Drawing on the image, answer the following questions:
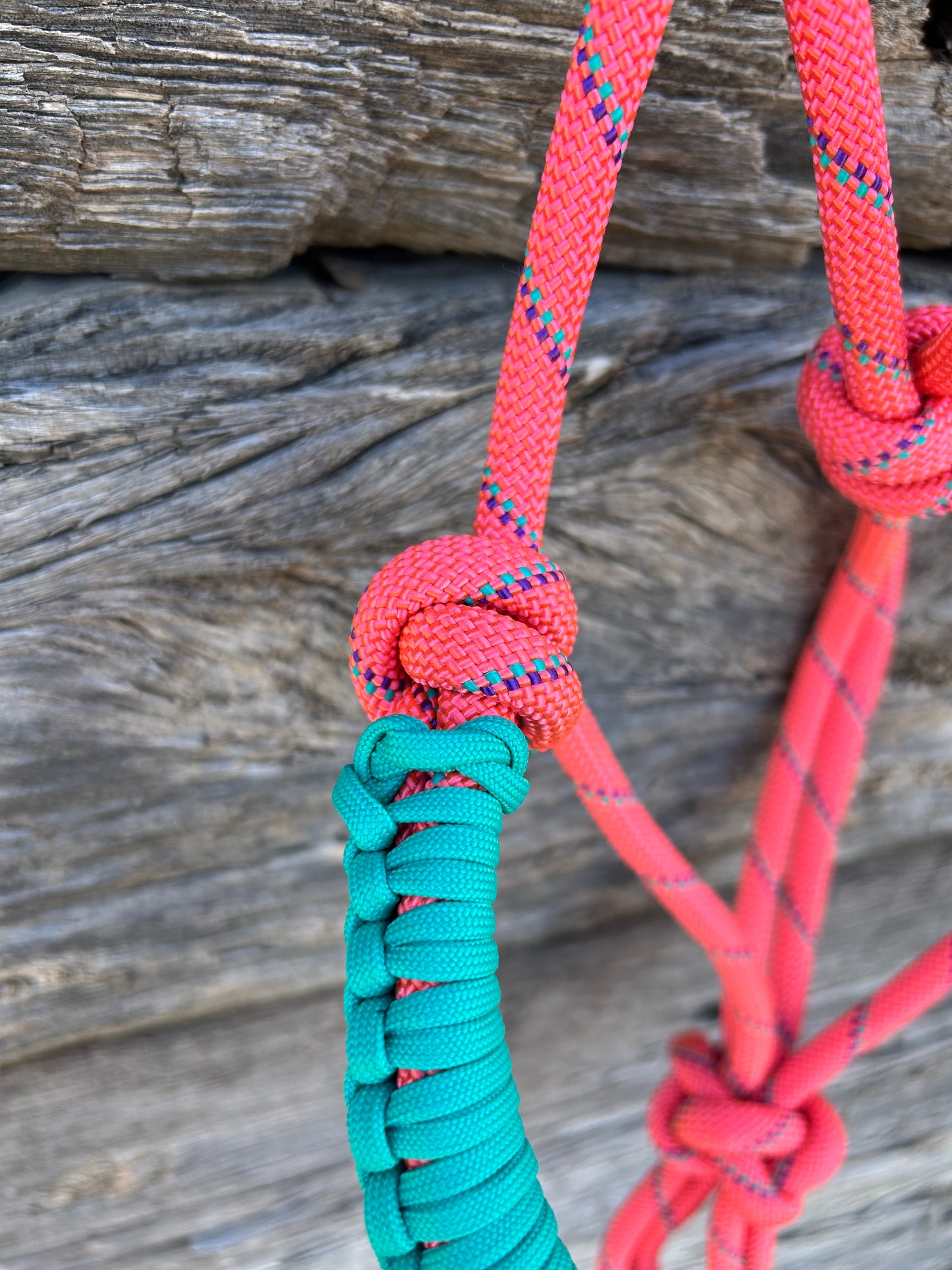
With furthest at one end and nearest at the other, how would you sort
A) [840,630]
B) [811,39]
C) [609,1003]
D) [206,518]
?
[609,1003], [840,630], [206,518], [811,39]

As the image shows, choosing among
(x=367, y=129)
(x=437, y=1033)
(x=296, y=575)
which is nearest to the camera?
(x=437, y=1033)

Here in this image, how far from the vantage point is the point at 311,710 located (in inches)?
28.0

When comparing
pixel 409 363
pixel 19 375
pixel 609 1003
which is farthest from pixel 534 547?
pixel 609 1003

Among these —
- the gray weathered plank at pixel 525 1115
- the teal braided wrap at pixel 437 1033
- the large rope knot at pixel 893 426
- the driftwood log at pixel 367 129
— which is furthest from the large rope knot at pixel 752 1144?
the driftwood log at pixel 367 129

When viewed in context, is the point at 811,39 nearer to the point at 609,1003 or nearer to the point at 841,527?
the point at 841,527

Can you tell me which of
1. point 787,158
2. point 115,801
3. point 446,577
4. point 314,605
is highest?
point 787,158

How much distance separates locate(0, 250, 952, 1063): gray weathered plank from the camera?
23.0 inches

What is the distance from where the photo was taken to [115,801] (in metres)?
0.68

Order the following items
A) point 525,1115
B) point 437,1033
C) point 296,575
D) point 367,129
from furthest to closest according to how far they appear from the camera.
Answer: point 525,1115 → point 296,575 → point 367,129 → point 437,1033

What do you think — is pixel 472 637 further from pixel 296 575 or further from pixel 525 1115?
pixel 525 1115

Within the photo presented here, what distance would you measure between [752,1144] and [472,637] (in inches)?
19.0

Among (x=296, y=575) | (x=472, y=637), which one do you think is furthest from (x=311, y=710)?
(x=472, y=637)

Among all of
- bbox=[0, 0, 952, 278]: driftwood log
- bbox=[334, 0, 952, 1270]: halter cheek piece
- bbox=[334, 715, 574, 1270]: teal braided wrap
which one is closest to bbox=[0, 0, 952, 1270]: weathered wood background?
bbox=[0, 0, 952, 278]: driftwood log

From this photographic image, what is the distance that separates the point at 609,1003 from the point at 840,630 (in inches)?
16.0
